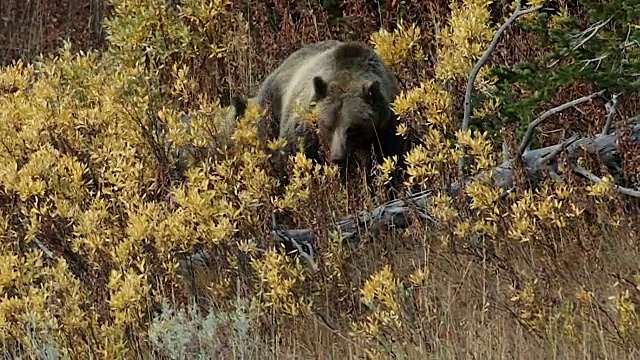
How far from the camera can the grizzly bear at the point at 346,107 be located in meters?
7.43

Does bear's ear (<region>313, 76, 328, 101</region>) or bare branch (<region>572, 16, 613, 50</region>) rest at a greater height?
bare branch (<region>572, 16, 613, 50</region>)

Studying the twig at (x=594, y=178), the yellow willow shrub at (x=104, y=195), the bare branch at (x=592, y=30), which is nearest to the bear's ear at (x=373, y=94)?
the yellow willow shrub at (x=104, y=195)

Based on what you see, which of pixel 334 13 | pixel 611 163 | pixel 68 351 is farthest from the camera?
pixel 334 13

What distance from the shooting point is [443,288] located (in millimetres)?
5070

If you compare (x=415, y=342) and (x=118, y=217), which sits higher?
(x=118, y=217)

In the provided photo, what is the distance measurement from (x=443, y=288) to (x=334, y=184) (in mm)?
812

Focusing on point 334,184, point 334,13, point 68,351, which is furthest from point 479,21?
point 334,13

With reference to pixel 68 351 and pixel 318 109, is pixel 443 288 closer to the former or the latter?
pixel 68 351

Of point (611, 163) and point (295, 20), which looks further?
point (295, 20)

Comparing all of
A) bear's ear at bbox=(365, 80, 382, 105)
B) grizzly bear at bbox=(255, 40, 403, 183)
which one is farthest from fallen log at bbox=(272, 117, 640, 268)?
A: bear's ear at bbox=(365, 80, 382, 105)

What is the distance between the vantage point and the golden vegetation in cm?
446

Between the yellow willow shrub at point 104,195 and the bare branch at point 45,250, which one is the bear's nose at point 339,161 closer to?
the yellow willow shrub at point 104,195

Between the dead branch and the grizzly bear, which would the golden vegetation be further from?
the grizzly bear

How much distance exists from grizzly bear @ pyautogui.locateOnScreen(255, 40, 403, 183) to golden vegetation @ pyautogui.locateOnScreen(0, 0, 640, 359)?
132 centimetres
